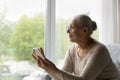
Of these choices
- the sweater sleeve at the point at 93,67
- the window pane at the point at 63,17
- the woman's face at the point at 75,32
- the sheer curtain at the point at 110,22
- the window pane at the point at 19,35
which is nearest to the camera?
the sweater sleeve at the point at 93,67

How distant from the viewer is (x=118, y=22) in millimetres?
2707

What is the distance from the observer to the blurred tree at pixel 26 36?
238 cm

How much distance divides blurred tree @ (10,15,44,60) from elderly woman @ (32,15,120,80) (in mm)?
662

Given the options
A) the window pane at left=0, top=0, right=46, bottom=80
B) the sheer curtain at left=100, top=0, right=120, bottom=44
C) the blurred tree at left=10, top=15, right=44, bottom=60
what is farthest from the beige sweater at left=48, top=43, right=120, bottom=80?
the sheer curtain at left=100, top=0, right=120, bottom=44

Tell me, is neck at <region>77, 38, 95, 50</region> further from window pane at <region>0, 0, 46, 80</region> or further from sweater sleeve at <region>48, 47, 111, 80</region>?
window pane at <region>0, 0, 46, 80</region>

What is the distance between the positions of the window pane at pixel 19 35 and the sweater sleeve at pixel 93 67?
0.65 metres

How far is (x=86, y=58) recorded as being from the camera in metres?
1.77

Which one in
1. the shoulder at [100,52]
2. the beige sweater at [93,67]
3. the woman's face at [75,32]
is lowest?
the beige sweater at [93,67]

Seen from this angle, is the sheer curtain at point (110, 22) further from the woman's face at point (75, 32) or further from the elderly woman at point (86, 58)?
the woman's face at point (75, 32)

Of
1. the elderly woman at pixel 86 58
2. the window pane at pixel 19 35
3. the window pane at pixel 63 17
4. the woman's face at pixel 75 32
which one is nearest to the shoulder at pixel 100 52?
the elderly woman at pixel 86 58

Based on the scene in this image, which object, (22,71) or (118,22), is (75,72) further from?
(118,22)

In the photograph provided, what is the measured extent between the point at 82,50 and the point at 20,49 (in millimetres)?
793

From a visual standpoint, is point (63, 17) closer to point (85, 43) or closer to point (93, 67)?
point (85, 43)

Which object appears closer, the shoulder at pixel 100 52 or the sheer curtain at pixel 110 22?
the shoulder at pixel 100 52
